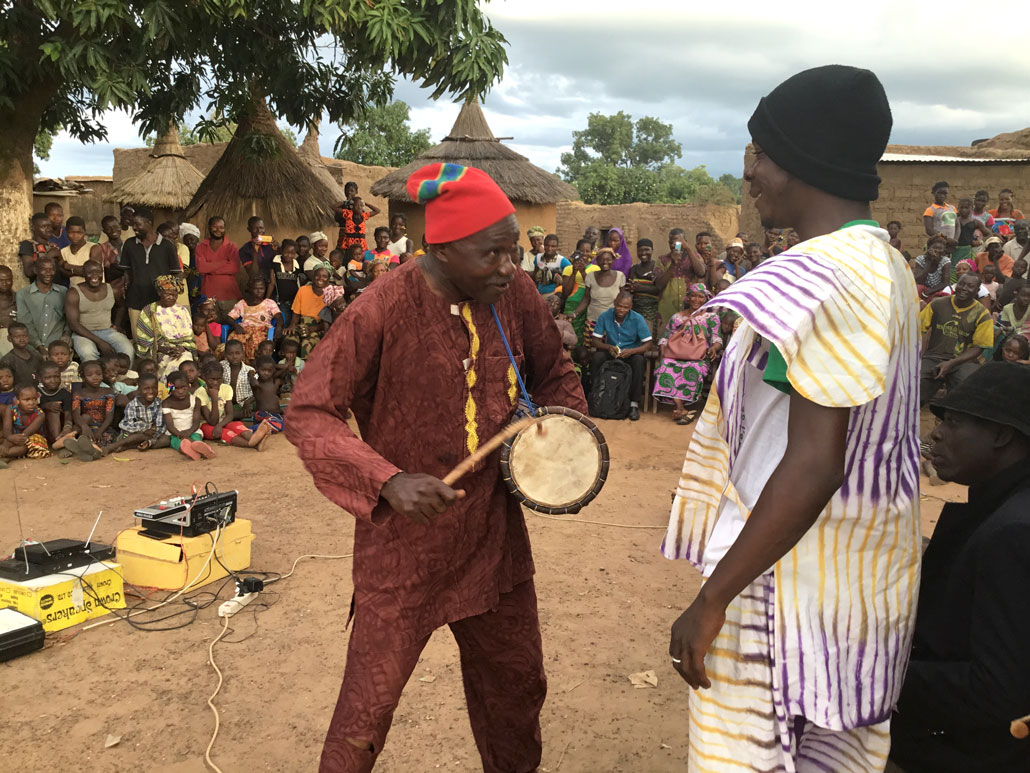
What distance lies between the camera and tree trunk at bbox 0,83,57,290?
8.88 meters

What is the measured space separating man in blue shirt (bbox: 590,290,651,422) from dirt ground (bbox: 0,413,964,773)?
146 inches

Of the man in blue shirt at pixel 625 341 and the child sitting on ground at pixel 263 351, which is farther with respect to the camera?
the man in blue shirt at pixel 625 341

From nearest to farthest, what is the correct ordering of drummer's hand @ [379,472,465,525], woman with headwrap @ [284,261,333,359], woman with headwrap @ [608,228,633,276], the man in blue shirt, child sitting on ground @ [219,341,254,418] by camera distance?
drummer's hand @ [379,472,465,525] < child sitting on ground @ [219,341,254,418] < the man in blue shirt < woman with headwrap @ [284,261,333,359] < woman with headwrap @ [608,228,633,276]

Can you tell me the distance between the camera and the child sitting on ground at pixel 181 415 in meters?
8.12

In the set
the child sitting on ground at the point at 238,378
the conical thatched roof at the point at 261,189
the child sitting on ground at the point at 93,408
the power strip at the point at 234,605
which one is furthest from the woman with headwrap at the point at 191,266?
the power strip at the point at 234,605

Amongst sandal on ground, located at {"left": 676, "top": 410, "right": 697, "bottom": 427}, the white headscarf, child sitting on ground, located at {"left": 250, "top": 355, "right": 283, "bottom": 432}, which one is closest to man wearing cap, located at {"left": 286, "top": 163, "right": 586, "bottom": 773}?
child sitting on ground, located at {"left": 250, "top": 355, "right": 283, "bottom": 432}

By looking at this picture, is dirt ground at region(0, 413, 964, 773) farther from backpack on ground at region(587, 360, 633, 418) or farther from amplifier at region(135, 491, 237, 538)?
backpack on ground at region(587, 360, 633, 418)

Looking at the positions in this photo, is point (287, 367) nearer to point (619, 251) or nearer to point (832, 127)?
point (619, 251)

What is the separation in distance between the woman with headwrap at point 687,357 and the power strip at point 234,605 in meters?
5.79

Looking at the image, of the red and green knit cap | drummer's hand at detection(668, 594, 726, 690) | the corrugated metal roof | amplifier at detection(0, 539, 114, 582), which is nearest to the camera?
drummer's hand at detection(668, 594, 726, 690)

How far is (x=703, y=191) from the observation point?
115 feet

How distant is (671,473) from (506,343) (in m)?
5.64

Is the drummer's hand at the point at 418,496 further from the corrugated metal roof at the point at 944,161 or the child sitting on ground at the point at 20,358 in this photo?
the corrugated metal roof at the point at 944,161

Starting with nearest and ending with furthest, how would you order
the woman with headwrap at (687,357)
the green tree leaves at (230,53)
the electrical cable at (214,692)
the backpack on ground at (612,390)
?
the electrical cable at (214,692)
the green tree leaves at (230,53)
the woman with headwrap at (687,357)
the backpack on ground at (612,390)
